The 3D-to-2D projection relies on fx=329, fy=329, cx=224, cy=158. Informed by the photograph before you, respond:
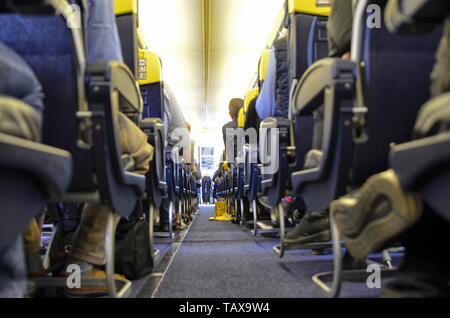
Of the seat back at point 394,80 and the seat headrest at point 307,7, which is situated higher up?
the seat headrest at point 307,7

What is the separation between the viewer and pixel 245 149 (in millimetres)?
3041

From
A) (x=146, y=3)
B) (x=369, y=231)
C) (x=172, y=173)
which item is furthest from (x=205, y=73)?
(x=369, y=231)

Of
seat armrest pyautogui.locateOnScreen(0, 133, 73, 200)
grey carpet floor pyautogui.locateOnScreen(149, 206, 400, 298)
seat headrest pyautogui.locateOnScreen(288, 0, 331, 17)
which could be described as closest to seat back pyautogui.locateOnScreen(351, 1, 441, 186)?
grey carpet floor pyautogui.locateOnScreen(149, 206, 400, 298)

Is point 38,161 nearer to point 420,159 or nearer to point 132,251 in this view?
point 420,159

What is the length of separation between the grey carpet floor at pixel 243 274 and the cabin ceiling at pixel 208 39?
14.7 feet

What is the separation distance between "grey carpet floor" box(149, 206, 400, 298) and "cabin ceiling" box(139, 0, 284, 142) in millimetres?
4474

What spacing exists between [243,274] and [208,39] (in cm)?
605

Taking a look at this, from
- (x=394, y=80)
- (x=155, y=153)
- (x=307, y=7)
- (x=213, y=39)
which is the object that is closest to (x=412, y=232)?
(x=394, y=80)

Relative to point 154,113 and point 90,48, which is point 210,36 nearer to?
point 154,113

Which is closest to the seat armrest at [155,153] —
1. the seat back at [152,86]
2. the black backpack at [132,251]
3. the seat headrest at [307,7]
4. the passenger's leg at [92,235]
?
the black backpack at [132,251]

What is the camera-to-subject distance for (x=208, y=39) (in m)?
6.91

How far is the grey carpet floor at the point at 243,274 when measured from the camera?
139 cm

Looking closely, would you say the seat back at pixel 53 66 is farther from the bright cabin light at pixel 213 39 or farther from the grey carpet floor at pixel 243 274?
the bright cabin light at pixel 213 39
